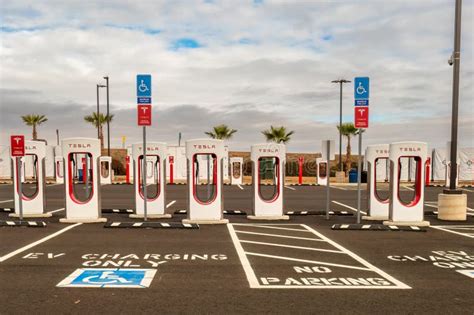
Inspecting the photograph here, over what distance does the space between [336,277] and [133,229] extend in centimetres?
570

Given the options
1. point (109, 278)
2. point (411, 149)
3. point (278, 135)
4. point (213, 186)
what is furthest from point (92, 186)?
point (278, 135)

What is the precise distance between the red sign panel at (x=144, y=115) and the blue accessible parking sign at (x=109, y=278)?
16.0 ft

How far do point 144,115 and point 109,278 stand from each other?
5.40 metres

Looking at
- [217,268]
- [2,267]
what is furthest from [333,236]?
[2,267]

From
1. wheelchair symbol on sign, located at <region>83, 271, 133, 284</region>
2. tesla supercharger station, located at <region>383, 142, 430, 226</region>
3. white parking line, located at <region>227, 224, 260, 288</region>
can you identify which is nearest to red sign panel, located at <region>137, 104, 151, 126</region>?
white parking line, located at <region>227, 224, 260, 288</region>

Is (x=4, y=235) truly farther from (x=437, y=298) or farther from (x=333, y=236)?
(x=437, y=298)

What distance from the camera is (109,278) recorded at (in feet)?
19.3

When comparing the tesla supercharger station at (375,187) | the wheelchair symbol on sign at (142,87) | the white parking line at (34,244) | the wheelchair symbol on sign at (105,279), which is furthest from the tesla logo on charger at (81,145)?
the tesla supercharger station at (375,187)

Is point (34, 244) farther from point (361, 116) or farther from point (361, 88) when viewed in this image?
point (361, 88)

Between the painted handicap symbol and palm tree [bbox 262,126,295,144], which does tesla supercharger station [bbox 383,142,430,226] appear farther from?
palm tree [bbox 262,126,295,144]

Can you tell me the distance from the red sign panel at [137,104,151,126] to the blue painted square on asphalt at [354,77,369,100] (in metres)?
5.28

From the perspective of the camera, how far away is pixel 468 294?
538 cm

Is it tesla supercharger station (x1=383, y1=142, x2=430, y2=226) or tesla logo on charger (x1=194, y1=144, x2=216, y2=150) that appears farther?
tesla logo on charger (x1=194, y1=144, x2=216, y2=150)

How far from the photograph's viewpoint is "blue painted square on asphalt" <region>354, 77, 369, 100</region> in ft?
35.0
